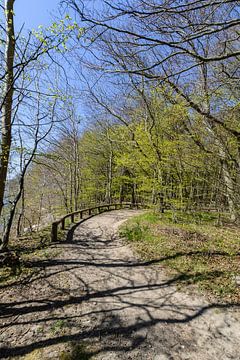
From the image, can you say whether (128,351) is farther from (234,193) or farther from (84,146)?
(84,146)

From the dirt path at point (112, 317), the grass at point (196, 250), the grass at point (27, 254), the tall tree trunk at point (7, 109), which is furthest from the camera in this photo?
the tall tree trunk at point (7, 109)

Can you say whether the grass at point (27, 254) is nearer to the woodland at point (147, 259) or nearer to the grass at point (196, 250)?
the woodland at point (147, 259)

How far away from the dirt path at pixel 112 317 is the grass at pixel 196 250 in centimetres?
56

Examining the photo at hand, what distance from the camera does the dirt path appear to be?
3.26m

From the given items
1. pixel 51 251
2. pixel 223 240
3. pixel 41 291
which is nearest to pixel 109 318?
pixel 41 291

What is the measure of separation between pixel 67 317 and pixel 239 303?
10.7ft

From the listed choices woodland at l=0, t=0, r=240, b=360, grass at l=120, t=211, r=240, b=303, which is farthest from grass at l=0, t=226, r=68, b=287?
grass at l=120, t=211, r=240, b=303

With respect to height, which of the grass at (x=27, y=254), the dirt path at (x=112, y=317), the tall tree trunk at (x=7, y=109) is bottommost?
the dirt path at (x=112, y=317)

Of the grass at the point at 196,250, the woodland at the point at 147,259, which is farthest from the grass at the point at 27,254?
the grass at the point at 196,250

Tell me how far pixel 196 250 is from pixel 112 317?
4033 mm

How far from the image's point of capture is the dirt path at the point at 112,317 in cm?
326

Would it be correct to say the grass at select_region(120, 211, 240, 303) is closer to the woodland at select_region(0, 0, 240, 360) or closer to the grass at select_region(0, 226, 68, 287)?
the woodland at select_region(0, 0, 240, 360)

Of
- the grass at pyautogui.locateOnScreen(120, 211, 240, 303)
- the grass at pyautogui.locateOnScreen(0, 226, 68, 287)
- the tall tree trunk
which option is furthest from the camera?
the tall tree trunk

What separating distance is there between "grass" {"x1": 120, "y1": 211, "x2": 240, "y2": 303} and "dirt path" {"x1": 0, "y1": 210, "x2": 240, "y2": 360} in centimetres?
56
